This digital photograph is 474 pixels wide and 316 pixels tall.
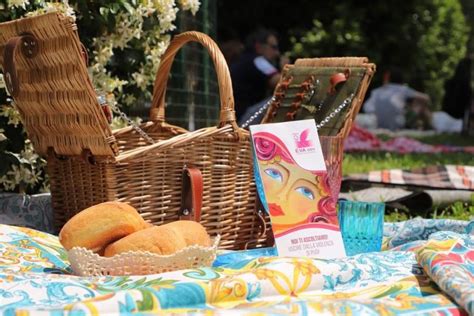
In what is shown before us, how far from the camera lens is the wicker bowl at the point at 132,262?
7.34 feet

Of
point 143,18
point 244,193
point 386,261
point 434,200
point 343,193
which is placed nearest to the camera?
point 386,261

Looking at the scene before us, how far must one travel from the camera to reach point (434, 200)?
4332mm

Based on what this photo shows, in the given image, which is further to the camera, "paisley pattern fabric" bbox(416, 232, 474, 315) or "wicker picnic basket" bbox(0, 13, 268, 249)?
"wicker picnic basket" bbox(0, 13, 268, 249)

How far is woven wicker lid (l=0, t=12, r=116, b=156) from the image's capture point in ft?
8.70

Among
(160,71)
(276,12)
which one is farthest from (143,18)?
(276,12)

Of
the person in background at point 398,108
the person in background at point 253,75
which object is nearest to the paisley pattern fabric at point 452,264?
the person in background at point 253,75

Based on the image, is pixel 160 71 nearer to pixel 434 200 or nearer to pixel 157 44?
pixel 157 44

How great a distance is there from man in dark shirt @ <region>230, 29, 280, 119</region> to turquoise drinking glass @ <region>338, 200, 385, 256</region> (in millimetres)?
5886

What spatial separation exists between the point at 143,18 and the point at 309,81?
94cm

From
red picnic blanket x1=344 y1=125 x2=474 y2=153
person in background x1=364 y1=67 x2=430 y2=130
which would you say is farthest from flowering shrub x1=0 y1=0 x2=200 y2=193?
person in background x1=364 y1=67 x2=430 y2=130

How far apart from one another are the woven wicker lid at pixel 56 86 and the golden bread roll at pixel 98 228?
0.37m

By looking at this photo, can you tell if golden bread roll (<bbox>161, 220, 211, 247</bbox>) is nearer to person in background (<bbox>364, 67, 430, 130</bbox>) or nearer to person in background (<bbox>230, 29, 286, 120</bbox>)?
person in background (<bbox>230, 29, 286, 120</bbox>)

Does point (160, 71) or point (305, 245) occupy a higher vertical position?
point (160, 71)

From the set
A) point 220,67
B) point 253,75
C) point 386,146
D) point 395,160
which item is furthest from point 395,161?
point 220,67
